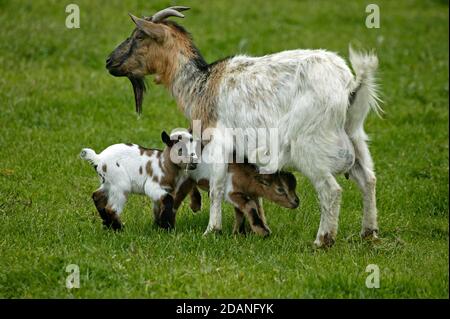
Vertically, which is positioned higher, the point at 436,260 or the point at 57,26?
the point at 57,26

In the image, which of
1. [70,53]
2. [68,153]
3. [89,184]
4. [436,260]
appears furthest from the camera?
[70,53]

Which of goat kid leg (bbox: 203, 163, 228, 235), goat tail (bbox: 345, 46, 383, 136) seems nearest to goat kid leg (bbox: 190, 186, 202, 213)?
goat kid leg (bbox: 203, 163, 228, 235)

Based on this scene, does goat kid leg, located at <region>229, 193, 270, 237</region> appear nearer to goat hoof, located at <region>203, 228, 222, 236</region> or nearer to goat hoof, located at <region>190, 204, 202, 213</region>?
goat hoof, located at <region>203, 228, 222, 236</region>

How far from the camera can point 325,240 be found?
8.41 m

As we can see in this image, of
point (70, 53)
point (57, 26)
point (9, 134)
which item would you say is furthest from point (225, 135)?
point (57, 26)

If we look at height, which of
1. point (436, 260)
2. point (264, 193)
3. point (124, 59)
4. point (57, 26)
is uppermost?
point (57, 26)

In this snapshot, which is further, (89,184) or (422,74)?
(422,74)

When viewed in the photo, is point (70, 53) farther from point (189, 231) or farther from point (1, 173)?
point (189, 231)

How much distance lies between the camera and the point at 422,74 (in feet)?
52.1

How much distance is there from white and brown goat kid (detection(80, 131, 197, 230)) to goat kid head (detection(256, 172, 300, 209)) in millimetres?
731

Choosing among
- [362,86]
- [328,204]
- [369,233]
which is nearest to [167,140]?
[328,204]

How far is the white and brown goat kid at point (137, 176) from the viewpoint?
8727mm

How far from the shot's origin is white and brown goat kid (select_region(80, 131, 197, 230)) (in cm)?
873

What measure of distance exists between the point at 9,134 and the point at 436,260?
6.28 metres
